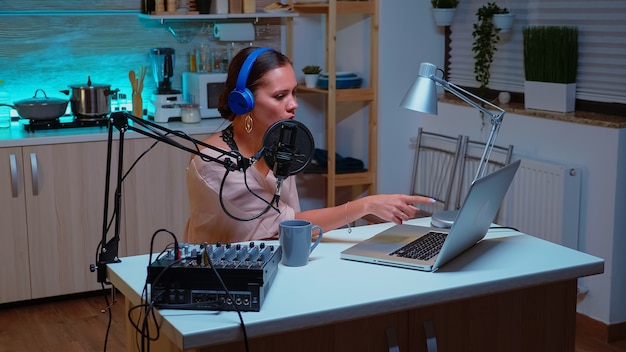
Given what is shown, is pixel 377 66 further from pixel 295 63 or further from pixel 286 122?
pixel 286 122

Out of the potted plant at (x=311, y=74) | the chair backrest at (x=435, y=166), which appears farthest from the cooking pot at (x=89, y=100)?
the chair backrest at (x=435, y=166)

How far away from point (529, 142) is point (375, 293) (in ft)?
8.11

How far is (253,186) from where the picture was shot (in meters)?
2.72

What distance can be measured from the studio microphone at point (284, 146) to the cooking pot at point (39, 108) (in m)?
2.73

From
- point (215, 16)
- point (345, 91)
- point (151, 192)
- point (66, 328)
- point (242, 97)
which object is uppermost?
point (215, 16)

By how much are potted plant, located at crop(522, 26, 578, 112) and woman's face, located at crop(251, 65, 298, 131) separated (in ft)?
6.30

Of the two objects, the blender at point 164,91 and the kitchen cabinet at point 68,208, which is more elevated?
the blender at point 164,91

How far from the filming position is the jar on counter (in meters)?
4.86

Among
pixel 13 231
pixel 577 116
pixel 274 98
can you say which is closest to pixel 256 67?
pixel 274 98

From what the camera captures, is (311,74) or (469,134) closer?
(469,134)

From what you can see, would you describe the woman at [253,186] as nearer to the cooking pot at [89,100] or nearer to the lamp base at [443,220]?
the lamp base at [443,220]

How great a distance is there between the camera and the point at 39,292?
14.9ft

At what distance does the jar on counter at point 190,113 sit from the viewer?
16.0 ft

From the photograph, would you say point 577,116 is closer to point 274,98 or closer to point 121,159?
point 274,98
